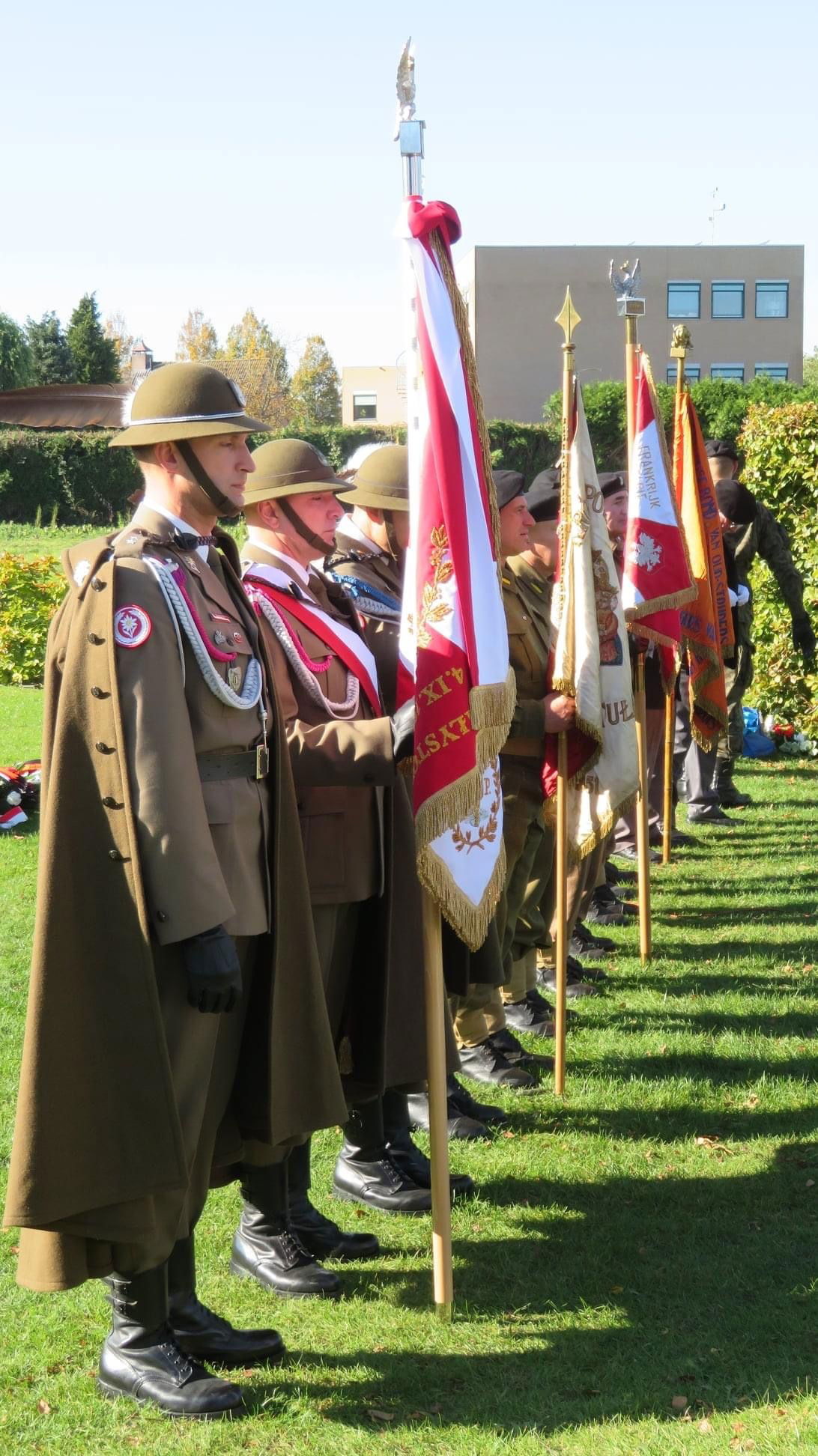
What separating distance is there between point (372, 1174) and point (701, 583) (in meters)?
5.14

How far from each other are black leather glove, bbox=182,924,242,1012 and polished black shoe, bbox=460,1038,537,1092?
8.66 ft

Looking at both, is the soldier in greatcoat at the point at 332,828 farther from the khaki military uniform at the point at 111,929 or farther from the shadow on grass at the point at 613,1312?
the khaki military uniform at the point at 111,929

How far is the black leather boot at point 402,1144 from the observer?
4988 millimetres

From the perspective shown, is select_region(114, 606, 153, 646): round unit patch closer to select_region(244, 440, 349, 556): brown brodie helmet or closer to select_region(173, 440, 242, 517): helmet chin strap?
select_region(173, 440, 242, 517): helmet chin strap

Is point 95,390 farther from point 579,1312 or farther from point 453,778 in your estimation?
point 579,1312

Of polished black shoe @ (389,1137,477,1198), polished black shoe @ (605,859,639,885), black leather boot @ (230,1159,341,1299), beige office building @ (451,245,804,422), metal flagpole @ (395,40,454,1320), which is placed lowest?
polished black shoe @ (605,859,639,885)

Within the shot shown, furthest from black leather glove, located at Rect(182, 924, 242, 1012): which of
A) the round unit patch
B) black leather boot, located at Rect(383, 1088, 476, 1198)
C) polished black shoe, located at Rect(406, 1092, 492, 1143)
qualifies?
polished black shoe, located at Rect(406, 1092, 492, 1143)

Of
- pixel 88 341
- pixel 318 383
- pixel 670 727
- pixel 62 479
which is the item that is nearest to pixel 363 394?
pixel 318 383

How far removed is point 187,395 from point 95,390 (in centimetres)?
147

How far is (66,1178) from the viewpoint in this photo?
3346 millimetres

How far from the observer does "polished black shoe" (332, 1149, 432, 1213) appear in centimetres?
484

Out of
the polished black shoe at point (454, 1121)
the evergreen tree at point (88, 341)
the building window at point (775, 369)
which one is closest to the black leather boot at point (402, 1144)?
the polished black shoe at point (454, 1121)

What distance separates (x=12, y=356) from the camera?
44250mm

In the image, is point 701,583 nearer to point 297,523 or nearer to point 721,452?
point 721,452
